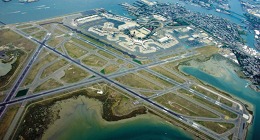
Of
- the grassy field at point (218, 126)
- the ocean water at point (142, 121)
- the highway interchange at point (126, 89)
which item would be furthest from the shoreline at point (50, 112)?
the grassy field at point (218, 126)

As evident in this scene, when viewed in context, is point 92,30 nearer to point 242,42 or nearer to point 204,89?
point 204,89

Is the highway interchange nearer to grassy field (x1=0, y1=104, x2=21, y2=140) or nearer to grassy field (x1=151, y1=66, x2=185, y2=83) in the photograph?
grassy field (x1=0, y1=104, x2=21, y2=140)

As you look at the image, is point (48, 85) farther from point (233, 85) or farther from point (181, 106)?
point (233, 85)

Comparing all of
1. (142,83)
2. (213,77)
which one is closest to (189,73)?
(213,77)

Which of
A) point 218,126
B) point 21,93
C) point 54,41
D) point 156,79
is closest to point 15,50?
point 54,41

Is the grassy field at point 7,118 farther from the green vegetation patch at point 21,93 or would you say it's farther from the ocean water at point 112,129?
Answer: the ocean water at point 112,129

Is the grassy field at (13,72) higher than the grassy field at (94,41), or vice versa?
the grassy field at (94,41)
